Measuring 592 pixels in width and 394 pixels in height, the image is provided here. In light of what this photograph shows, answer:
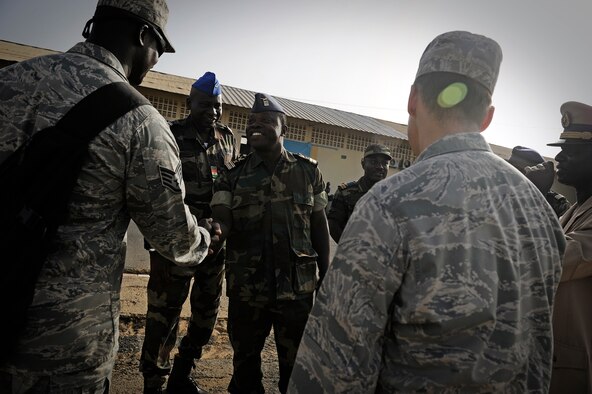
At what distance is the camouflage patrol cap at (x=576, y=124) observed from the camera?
2.40 meters

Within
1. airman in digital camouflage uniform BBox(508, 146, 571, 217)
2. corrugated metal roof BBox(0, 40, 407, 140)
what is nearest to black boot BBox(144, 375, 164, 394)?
airman in digital camouflage uniform BBox(508, 146, 571, 217)

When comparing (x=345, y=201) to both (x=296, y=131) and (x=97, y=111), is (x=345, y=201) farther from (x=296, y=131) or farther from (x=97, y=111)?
(x=296, y=131)

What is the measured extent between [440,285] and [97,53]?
1.65 m

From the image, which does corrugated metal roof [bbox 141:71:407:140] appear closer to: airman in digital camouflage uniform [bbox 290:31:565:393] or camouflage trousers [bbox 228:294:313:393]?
camouflage trousers [bbox 228:294:313:393]

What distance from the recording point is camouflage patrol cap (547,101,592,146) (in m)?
2.40

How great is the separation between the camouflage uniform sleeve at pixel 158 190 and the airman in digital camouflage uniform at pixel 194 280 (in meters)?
1.58

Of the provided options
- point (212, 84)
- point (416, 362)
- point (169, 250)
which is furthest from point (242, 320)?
point (212, 84)

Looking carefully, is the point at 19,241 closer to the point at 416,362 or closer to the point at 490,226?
the point at 416,362

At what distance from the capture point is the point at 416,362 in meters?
1.17

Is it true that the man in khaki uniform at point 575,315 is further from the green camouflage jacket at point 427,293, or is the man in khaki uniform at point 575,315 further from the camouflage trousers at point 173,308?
the camouflage trousers at point 173,308

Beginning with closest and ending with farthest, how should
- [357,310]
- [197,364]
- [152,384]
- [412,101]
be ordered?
[357,310], [412,101], [152,384], [197,364]

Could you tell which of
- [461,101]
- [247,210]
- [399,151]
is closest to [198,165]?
[247,210]

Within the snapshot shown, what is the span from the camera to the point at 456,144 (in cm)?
128

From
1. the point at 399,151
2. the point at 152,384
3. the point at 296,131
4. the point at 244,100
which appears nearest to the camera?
the point at 152,384
